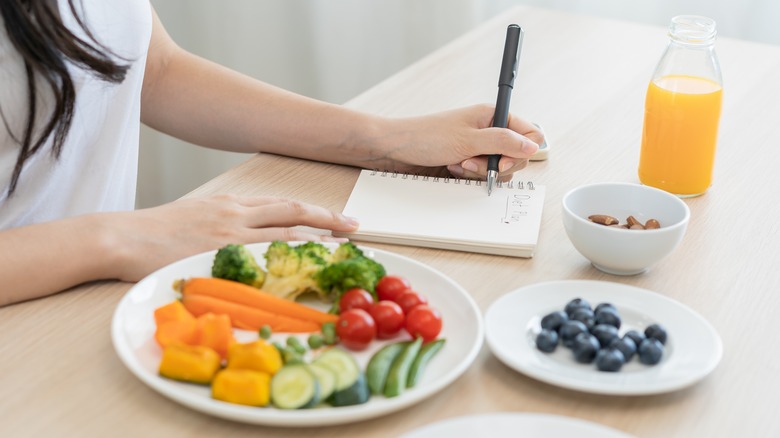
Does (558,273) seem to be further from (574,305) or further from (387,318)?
(387,318)

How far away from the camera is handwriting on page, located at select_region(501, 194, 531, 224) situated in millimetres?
1089

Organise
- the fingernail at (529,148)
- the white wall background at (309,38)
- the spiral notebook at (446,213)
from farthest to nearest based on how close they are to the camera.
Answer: the white wall background at (309,38) → the fingernail at (529,148) → the spiral notebook at (446,213)

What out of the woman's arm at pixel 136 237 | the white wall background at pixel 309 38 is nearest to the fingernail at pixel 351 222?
the woman's arm at pixel 136 237

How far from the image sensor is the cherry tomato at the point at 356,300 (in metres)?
→ 0.83

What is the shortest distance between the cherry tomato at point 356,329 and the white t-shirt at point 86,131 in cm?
52

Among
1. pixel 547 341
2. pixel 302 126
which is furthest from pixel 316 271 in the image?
pixel 302 126

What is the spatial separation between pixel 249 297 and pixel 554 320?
0.28m

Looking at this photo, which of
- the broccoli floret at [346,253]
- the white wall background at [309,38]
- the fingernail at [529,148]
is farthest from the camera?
the white wall background at [309,38]

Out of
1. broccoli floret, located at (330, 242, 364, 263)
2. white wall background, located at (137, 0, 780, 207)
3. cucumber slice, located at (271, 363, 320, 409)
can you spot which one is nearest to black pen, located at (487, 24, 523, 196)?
broccoli floret, located at (330, 242, 364, 263)

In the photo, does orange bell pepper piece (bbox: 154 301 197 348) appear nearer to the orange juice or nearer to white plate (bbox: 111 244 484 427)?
white plate (bbox: 111 244 484 427)

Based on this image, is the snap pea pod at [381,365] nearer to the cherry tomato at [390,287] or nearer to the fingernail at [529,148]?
the cherry tomato at [390,287]

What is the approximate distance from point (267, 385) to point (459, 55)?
108 cm

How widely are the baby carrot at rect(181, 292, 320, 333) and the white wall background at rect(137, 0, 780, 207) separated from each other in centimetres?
173

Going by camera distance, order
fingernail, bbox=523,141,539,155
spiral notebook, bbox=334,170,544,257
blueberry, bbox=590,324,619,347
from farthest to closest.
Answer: fingernail, bbox=523,141,539,155 → spiral notebook, bbox=334,170,544,257 → blueberry, bbox=590,324,619,347
